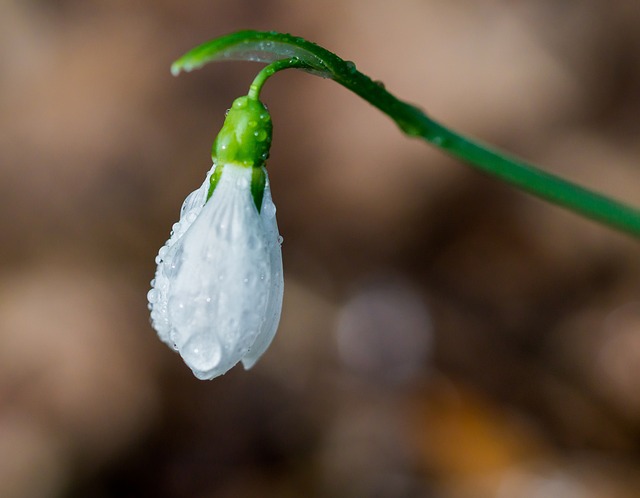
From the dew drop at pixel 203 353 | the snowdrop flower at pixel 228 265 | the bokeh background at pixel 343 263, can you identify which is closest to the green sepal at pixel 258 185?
the snowdrop flower at pixel 228 265

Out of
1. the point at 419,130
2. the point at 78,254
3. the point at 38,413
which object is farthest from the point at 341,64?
the point at 78,254

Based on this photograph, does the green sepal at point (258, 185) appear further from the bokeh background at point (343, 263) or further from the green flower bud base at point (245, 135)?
the bokeh background at point (343, 263)

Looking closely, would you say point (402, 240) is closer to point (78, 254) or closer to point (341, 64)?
point (78, 254)

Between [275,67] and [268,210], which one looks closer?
[275,67]

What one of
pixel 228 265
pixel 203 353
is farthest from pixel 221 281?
pixel 203 353

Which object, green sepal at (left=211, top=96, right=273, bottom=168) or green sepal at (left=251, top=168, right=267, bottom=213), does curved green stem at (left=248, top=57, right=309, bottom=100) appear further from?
green sepal at (left=251, top=168, right=267, bottom=213)

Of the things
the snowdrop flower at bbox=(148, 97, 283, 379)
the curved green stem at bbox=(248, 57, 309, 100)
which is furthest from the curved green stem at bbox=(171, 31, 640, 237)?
the snowdrop flower at bbox=(148, 97, 283, 379)

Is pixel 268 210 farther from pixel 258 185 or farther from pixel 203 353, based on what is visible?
pixel 203 353
